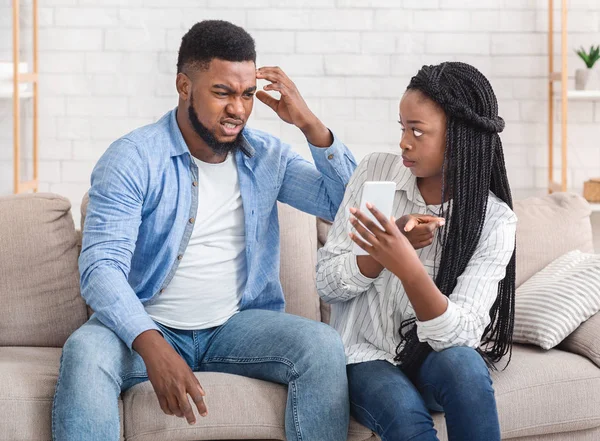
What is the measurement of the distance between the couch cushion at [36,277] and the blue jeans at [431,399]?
2.99 feet

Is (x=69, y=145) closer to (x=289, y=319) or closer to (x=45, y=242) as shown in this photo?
(x=45, y=242)

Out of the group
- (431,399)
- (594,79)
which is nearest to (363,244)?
(431,399)

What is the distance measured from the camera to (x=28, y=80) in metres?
3.19

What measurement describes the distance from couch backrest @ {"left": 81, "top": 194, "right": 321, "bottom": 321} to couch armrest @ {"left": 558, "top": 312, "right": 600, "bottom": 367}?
2.31 feet

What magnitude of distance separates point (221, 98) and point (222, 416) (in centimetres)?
75

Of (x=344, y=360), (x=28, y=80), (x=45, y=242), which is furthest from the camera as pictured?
(x=28, y=80)

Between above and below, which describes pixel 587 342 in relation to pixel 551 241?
below

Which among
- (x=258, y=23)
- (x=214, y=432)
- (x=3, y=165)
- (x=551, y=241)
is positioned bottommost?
(x=214, y=432)

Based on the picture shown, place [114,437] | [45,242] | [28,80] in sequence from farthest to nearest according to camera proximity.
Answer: [28,80] → [45,242] → [114,437]

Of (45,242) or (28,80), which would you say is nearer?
(45,242)

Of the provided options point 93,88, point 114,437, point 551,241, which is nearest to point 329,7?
point 93,88

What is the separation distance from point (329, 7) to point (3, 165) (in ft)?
4.48

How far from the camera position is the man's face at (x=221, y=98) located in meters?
2.11

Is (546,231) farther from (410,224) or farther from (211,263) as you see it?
(211,263)
